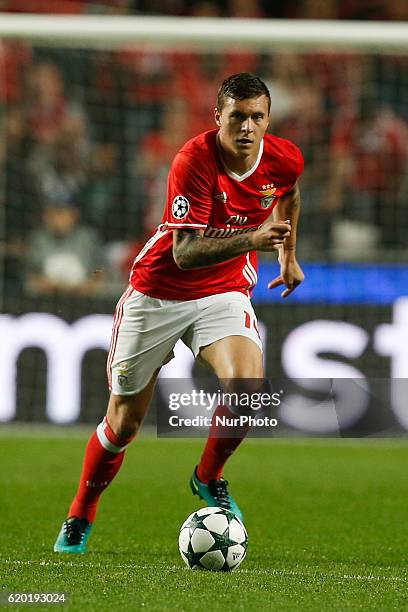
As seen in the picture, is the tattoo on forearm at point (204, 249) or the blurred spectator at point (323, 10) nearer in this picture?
the tattoo on forearm at point (204, 249)

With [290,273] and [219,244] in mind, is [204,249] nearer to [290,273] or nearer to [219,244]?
[219,244]

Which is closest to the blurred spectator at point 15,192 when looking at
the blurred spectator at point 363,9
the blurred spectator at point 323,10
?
the blurred spectator at point 323,10

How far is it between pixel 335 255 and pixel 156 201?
5.53 ft

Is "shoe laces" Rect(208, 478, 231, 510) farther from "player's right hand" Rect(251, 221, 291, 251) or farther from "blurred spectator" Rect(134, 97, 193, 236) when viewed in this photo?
"blurred spectator" Rect(134, 97, 193, 236)

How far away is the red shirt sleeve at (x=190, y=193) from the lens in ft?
15.3

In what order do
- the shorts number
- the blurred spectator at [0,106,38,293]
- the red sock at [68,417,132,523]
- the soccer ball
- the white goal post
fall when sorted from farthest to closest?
the blurred spectator at [0,106,38,293], the white goal post, the red sock at [68,417,132,523], the shorts number, the soccer ball

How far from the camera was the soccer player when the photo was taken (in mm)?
4676

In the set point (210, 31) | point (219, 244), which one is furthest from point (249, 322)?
point (210, 31)

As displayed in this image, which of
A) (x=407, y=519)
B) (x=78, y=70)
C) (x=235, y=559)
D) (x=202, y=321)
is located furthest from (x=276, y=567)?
(x=78, y=70)

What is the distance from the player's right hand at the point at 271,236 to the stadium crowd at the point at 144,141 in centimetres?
A: 584

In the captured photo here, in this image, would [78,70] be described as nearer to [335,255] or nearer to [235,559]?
[335,255]

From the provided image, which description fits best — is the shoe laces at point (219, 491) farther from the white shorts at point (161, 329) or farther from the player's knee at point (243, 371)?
the player's knee at point (243, 371)

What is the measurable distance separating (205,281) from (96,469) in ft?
3.19

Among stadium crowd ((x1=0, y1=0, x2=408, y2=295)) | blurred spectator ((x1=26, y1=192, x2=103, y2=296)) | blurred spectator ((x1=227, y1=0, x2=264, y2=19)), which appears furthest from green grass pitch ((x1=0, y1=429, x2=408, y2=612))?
blurred spectator ((x1=227, y1=0, x2=264, y2=19))
